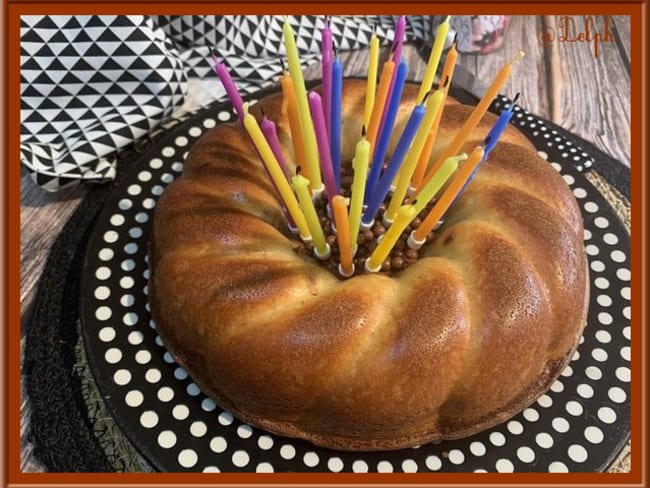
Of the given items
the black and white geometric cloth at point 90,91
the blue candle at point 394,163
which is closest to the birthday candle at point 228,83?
the blue candle at point 394,163

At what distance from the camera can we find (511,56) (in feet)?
6.36

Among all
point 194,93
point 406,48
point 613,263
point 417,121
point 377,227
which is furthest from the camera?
point 406,48

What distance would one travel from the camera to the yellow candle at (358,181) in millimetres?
820

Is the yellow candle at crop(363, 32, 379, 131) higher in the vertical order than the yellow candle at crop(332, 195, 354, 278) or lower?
→ higher

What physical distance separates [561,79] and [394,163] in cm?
115

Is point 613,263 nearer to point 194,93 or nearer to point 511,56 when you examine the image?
point 511,56

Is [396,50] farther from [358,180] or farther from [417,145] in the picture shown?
[358,180]

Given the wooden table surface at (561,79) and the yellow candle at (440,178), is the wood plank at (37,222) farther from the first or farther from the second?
the yellow candle at (440,178)

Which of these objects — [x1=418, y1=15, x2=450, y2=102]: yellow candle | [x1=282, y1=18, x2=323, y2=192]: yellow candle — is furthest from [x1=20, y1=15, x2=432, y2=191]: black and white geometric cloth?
[x1=282, y1=18, x2=323, y2=192]: yellow candle

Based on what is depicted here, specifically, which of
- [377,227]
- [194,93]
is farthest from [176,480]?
[194,93]

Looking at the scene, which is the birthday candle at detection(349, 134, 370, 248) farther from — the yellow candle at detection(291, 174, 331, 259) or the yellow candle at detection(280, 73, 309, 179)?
the yellow candle at detection(280, 73, 309, 179)

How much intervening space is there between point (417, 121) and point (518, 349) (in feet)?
1.26

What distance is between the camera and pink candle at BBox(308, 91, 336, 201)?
2.95 feet

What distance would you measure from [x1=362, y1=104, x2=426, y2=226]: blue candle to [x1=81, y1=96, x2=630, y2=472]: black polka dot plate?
40 centimetres
